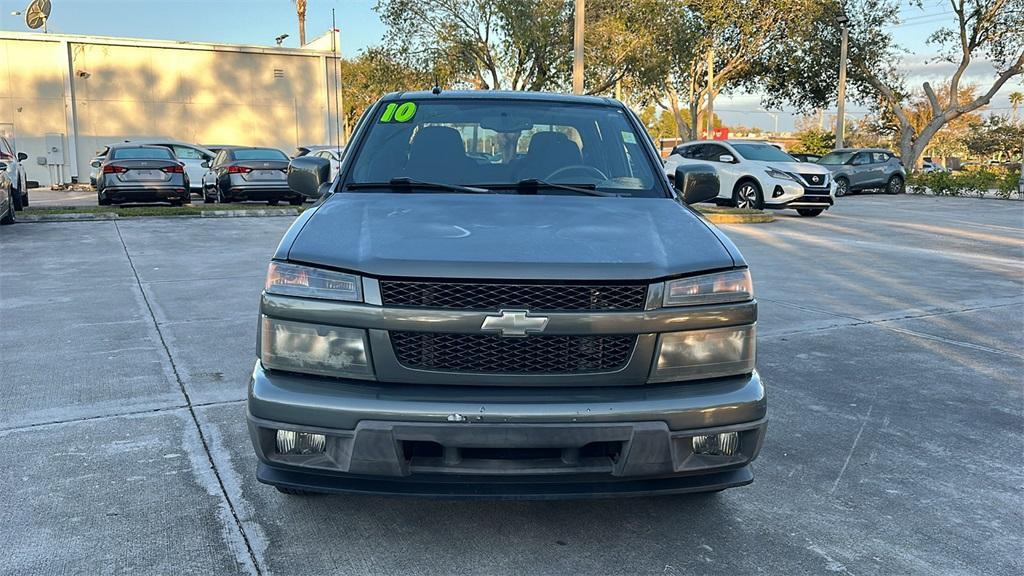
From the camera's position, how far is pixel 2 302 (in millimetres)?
7246

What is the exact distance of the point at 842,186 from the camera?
1018 inches

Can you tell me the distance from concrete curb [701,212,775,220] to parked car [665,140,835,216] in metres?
1.62

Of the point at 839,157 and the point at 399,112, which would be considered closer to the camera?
the point at 399,112

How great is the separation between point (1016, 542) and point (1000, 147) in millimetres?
66234

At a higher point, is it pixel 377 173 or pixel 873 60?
pixel 873 60

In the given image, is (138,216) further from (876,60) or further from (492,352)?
(876,60)

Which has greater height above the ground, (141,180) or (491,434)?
(141,180)

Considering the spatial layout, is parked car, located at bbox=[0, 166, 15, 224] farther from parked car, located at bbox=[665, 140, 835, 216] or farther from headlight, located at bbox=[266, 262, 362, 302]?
parked car, located at bbox=[665, 140, 835, 216]

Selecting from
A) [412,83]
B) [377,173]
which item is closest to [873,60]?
[412,83]

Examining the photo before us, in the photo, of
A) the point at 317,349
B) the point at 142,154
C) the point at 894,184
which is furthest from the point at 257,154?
the point at 894,184

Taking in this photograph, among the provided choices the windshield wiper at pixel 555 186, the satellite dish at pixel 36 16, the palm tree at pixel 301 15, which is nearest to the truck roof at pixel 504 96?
the windshield wiper at pixel 555 186

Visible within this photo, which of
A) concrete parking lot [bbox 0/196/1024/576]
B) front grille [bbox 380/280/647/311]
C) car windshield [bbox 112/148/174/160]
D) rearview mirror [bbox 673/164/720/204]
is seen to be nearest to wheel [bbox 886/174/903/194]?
concrete parking lot [bbox 0/196/1024/576]

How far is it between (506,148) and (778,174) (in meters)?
14.5

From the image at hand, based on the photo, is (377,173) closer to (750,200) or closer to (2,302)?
(2,302)
